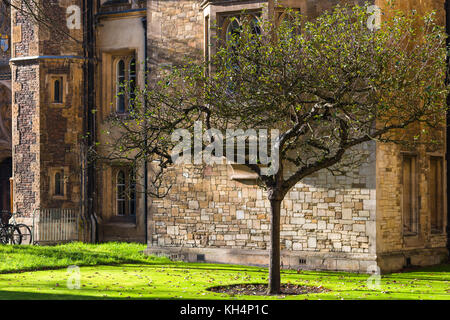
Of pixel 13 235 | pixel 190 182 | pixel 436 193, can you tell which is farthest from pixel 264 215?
pixel 13 235

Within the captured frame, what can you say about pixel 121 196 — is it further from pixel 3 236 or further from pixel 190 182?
pixel 190 182

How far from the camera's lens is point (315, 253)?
17297mm

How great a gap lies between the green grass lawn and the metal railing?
7.46 ft

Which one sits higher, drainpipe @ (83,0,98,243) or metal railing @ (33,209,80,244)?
drainpipe @ (83,0,98,243)

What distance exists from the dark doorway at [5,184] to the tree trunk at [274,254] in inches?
665

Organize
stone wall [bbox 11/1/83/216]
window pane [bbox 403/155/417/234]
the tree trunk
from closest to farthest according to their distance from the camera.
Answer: the tree trunk
window pane [bbox 403/155/417/234]
stone wall [bbox 11/1/83/216]

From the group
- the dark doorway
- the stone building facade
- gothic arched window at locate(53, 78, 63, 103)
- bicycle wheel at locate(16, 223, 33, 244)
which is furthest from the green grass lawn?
the dark doorway

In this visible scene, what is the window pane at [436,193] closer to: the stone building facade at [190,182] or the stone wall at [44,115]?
the stone building facade at [190,182]

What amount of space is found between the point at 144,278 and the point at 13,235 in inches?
333

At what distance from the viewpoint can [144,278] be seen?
15.0 m

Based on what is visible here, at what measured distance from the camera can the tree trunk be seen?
13.1m

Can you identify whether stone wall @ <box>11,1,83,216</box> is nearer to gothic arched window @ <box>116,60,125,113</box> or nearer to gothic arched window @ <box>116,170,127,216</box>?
gothic arched window @ <box>116,60,125,113</box>

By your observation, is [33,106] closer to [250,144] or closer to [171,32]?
[171,32]

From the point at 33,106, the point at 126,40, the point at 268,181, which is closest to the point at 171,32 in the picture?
the point at 126,40
